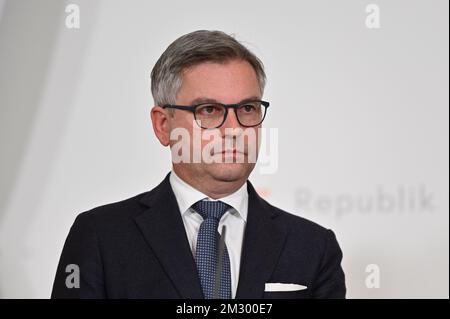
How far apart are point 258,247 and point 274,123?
1.65 feet

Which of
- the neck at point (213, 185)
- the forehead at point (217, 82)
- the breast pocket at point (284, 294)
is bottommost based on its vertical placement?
the breast pocket at point (284, 294)

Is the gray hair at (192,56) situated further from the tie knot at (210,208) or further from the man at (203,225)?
the tie knot at (210,208)

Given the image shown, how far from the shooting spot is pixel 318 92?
187cm

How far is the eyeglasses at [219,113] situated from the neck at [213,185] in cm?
11

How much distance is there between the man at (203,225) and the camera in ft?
4.40

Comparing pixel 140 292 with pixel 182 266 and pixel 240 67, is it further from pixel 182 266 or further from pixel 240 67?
pixel 240 67

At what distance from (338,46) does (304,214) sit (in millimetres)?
457

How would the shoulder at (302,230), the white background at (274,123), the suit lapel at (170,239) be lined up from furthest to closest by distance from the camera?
the white background at (274,123)
the shoulder at (302,230)
the suit lapel at (170,239)

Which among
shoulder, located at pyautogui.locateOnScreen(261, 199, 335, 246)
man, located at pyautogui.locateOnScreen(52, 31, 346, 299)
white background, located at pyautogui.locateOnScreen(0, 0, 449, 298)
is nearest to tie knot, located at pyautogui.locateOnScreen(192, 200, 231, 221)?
man, located at pyautogui.locateOnScreen(52, 31, 346, 299)

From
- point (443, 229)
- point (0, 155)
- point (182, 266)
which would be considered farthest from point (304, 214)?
point (0, 155)

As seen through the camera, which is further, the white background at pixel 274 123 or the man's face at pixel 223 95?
the white background at pixel 274 123

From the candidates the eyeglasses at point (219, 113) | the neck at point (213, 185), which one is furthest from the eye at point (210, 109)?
the neck at point (213, 185)

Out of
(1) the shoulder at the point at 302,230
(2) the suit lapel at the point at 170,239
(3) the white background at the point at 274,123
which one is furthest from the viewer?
(3) the white background at the point at 274,123

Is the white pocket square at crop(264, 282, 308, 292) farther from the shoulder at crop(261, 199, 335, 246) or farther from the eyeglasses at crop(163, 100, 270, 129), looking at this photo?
the eyeglasses at crop(163, 100, 270, 129)
